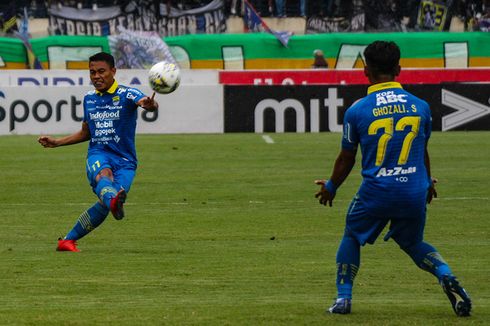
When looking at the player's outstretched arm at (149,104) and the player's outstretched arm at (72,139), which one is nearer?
the player's outstretched arm at (149,104)

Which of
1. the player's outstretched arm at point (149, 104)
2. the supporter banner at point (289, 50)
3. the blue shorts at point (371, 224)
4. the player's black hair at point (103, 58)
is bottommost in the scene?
the supporter banner at point (289, 50)

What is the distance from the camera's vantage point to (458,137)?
28.0 m

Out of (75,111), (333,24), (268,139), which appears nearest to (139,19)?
(333,24)

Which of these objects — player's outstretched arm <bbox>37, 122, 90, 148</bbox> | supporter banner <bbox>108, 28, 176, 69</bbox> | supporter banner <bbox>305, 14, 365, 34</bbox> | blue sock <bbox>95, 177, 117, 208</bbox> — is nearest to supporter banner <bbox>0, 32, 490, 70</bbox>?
supporter banner <bbox>108, 28, 176, 69</bbox>

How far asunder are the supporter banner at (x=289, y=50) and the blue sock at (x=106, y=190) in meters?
28.7

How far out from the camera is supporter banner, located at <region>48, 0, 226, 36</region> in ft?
140

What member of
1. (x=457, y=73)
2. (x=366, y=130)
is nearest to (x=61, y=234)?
(x=366, y=130)

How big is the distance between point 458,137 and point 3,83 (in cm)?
1273

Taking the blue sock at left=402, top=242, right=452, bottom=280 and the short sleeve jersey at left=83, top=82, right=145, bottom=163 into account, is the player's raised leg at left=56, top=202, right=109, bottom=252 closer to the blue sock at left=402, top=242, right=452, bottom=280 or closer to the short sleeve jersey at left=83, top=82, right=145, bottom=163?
the short sleeve jersey at left=83, top=82, right=145, bottom=163

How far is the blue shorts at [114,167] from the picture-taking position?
12.0 m

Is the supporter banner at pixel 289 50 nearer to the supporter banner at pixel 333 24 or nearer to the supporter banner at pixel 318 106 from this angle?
the supporter banner at pixel 333 24

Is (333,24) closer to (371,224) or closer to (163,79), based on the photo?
(163,79)

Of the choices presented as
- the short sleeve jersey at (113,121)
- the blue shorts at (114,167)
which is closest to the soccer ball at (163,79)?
the short sleeve jersey at (113,121)

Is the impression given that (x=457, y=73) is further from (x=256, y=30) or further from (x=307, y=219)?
(x=307, y=219)
